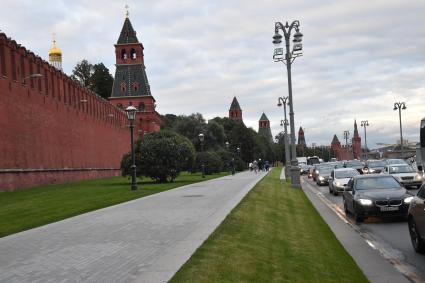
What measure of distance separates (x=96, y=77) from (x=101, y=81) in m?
1.34

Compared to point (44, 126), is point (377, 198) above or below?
below

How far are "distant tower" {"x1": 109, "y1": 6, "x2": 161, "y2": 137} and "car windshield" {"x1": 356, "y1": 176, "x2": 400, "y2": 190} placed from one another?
309 ft

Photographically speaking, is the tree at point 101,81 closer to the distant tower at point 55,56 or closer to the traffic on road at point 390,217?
the distant tower at point 55,56

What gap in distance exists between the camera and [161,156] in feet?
132

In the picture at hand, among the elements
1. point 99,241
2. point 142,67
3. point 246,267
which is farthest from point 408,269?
point 142,67

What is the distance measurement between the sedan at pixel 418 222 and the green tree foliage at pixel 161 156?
98.3ft

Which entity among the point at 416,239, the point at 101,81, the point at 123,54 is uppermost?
the point at 123,54

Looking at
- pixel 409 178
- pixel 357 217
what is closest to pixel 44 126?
pixel 409 178

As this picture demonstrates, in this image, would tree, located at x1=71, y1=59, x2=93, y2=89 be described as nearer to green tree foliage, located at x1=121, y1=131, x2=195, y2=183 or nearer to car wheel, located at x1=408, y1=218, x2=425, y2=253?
green tree foliage, located at x1=121, y1=131, x2=195, y2=183

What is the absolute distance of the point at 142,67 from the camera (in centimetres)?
11319

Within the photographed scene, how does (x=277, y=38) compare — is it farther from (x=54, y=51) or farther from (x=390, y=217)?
(x=54, y=51)

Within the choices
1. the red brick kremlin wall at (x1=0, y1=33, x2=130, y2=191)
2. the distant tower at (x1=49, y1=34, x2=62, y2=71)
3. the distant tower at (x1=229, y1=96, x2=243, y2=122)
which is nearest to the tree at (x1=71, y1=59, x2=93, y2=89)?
the distant tower at (x1=49, y1=34, x2=62, y2=71)

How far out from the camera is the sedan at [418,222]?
1048 centimetres

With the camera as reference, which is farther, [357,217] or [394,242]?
[357,217]
